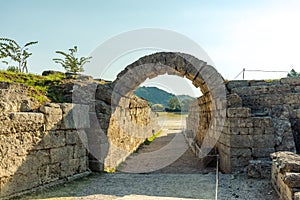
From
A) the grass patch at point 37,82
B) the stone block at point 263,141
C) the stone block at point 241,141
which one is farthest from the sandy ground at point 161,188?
the grass patch at point 37,82

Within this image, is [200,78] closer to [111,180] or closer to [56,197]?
[111,180]

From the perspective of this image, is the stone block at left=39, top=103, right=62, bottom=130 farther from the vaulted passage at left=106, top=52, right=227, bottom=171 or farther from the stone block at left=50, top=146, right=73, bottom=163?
the vaulted passage at left=106, top=52, right=227, bottom=171

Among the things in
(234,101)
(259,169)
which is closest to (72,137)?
(234,101)

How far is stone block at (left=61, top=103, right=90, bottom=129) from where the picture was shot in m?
6.74

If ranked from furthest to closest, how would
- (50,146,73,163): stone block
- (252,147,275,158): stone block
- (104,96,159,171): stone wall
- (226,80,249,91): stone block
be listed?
(104,96,159,171): stone wall < (226,80,249,91): stone block < (252,147,275,158): stone block < (50,146,73,163): stone block

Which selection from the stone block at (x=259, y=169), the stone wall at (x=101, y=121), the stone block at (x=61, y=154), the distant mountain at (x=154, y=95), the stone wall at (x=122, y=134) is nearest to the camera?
the stone block at (x=61, y=154)

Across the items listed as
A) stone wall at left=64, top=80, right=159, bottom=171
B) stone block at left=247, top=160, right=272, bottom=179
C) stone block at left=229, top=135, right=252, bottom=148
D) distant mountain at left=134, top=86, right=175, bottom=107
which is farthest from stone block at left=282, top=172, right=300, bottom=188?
distant mountain at left=134, top=86, right=175, bottom=107

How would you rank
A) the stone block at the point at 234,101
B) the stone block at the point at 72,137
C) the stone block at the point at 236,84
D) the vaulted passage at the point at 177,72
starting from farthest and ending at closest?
the stone block at the point at 236,84, the vaulted passage at the point at 177,72, the stone block at the point at 234,101, the stone block at the point at 72,137

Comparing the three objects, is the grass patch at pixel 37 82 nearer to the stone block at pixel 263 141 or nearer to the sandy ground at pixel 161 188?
the sandy ground at pixel 161 188

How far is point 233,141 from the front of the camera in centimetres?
728

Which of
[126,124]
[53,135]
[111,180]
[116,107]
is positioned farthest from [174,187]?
[126,124]

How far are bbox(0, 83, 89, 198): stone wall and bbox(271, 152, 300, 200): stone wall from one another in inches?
187

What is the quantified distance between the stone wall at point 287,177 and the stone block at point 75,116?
4.84m

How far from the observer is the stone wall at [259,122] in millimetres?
7215
